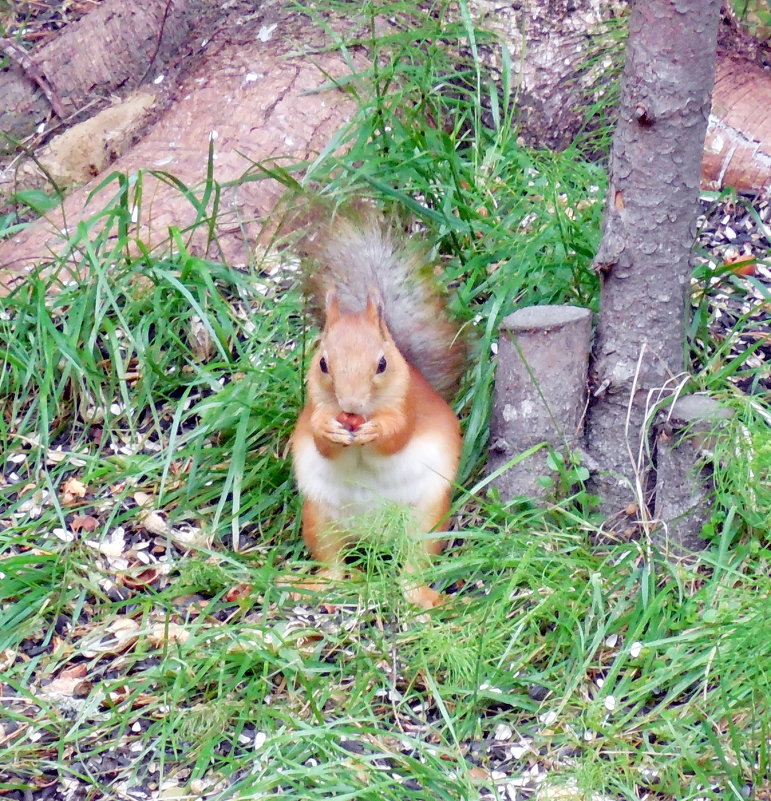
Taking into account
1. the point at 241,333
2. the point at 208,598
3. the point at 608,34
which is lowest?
the point at 208,598

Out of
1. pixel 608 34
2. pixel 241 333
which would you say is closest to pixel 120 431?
pixel 241 333

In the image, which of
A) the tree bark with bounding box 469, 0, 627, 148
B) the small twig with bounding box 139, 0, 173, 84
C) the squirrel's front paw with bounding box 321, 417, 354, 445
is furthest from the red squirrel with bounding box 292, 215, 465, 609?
the small twig with bounding box 139, 0, 173, 84

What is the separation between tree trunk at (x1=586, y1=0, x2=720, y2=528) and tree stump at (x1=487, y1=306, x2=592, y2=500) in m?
0.06

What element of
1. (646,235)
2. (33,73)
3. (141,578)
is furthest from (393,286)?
(33,73)

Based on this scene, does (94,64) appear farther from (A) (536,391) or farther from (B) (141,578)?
(A) (536,391)

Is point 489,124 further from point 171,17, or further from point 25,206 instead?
point 25,206

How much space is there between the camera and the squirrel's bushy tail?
2.95 meters

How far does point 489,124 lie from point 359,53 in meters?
0.47

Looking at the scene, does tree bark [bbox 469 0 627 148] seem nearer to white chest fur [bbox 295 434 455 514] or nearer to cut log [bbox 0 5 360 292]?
cut log [bbox 0 5 360 292]

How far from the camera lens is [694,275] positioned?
10.1 ft

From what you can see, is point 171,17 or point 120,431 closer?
point 120,431

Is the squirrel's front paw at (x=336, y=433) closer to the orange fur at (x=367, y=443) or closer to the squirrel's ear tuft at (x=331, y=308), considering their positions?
the orange fur at (x=367, y=443)

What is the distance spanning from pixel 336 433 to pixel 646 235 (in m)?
0.78

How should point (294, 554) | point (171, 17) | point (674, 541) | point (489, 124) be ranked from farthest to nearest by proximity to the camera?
point (171, 17)
point (489, 124)
point (294, 554)
point (674, 541)
